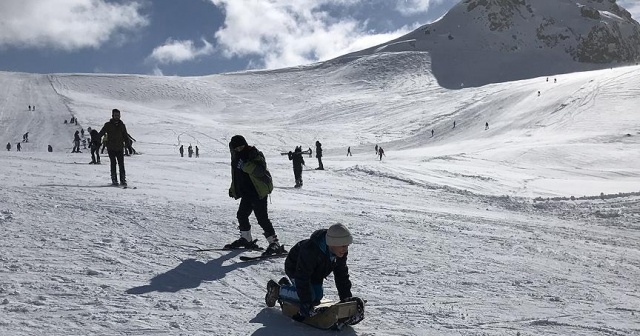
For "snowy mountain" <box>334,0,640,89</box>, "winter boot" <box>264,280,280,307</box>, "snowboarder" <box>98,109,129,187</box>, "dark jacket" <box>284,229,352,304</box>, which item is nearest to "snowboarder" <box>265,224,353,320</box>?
"dark jacket" <box>284,229,352,304</box>

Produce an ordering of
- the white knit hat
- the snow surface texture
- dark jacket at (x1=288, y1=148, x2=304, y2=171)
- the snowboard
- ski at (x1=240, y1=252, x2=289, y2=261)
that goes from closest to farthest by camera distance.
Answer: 1. the white knit hat
2. the snowboard
3. the snow surface texture
4. ski at (x1=240, y1=252, x2=289, y2=261)
5. dark jacket at (x1=288, y1=148, x2=304, y2=171)

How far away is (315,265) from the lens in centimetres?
497

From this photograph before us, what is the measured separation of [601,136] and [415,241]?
1676 inches

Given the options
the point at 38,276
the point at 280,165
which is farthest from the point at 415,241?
the point at 280,165

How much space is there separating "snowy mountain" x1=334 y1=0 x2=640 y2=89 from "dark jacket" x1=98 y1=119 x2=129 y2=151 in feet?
359

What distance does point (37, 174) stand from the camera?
593 inches

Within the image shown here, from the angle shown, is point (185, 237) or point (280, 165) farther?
point (280, 165)

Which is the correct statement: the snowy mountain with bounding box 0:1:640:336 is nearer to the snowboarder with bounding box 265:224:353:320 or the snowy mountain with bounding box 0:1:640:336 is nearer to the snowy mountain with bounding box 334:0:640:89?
the snowboarder with bounding box 265:224:353:320

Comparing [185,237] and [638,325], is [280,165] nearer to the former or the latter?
[185,237]

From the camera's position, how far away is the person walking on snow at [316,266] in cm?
476

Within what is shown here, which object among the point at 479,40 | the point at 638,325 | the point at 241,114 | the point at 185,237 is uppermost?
the point at 479,40

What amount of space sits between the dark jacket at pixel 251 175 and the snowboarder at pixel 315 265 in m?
1.96

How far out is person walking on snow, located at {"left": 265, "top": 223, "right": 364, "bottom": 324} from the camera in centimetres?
476

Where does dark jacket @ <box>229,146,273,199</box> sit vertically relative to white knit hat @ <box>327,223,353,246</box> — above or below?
above
